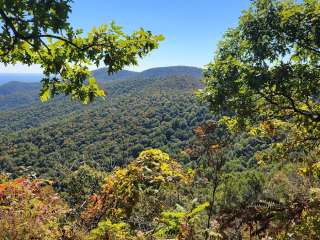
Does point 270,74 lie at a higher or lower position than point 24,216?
higher

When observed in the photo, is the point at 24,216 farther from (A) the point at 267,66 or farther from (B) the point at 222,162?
(B) the point at 222,162

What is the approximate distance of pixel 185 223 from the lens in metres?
5.75

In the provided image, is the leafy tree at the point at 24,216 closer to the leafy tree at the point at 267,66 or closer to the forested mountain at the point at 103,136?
the leafy tree at the point at 267,66

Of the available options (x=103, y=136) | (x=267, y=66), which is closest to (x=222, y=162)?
(x=267, y=66)

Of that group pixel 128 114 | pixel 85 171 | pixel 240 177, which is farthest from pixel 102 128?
pixel 85 171

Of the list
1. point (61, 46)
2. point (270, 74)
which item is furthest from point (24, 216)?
point (270, 74)

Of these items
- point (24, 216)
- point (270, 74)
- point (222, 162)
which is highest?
point (270, 74)

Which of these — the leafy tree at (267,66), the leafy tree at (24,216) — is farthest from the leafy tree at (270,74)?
the leafy tree at (24,216)

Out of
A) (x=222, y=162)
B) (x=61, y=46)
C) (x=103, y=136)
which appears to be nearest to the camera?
(x=61, y=46)

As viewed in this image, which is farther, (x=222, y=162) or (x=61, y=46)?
(x=222, y=162)

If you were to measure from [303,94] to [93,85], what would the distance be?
5.87 metres

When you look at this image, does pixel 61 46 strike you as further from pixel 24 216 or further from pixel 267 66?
pixel 267 66

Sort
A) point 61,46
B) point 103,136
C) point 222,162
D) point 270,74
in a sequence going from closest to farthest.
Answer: point 61,46 < point 270,74 < point 222,162 < point 103,136

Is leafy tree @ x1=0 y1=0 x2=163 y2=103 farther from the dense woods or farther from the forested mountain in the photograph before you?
the forested mountain
